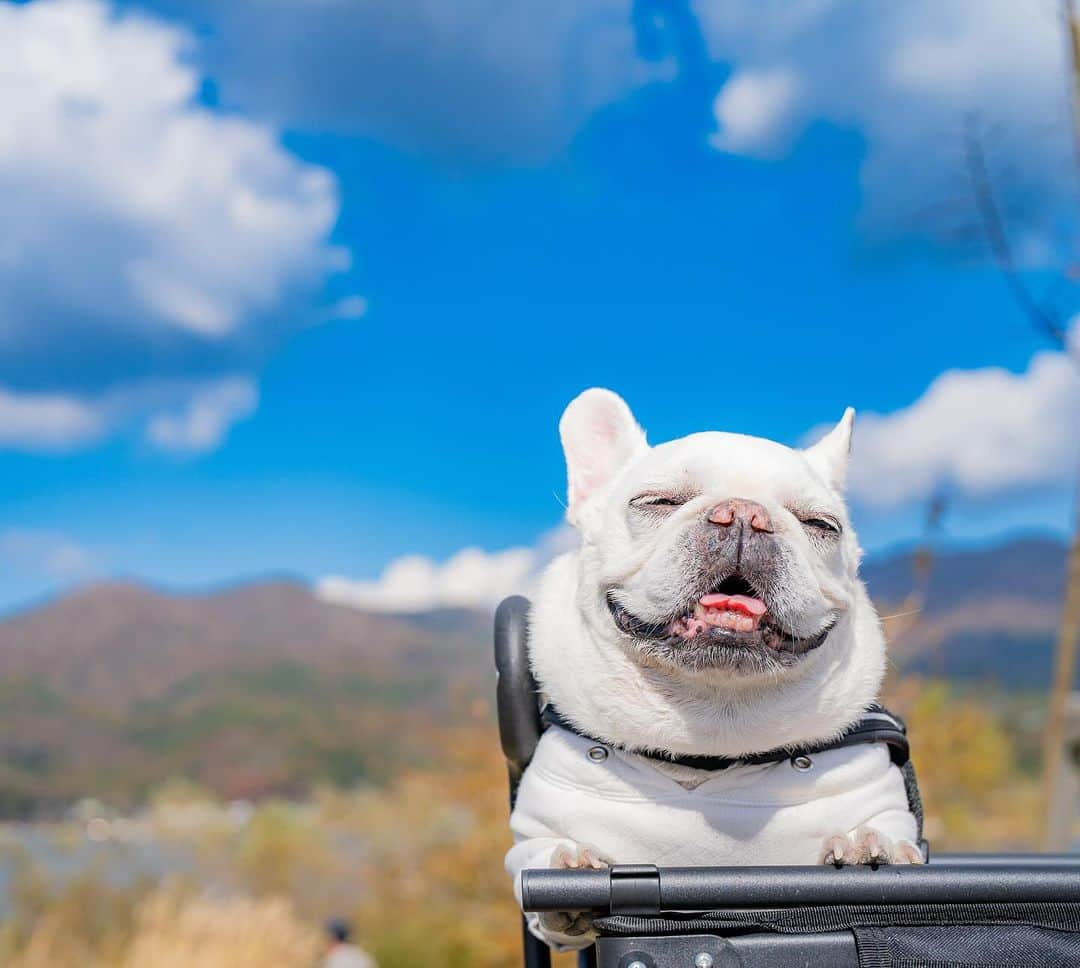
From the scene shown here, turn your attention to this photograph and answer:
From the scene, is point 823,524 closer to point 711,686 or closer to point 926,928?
point 711,686

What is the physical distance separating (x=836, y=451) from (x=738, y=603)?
461mm

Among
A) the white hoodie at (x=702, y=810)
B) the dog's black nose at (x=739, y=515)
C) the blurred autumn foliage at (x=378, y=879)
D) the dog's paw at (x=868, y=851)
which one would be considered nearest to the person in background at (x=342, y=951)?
the blurred autumn foliage at (x=378, y=879)

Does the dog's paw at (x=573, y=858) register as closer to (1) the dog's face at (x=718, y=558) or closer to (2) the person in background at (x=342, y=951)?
(1) the dog's face at (x=718, y=558)

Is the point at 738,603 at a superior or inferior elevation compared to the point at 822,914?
superior

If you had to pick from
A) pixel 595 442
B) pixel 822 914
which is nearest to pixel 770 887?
pixel 822 914

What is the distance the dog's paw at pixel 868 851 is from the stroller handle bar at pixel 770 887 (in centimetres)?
9

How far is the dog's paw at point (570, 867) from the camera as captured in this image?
1391 millimetres

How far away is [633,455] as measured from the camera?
1.75 m

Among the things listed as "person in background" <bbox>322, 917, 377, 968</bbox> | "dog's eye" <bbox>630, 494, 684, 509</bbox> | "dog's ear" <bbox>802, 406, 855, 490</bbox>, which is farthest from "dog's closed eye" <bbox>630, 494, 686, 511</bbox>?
"person in background" <bbox>322, 917, 377, 968</bbox>

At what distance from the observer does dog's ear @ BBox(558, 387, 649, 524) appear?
68.9 inches

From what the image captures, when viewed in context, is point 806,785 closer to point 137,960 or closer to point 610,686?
point 610,686

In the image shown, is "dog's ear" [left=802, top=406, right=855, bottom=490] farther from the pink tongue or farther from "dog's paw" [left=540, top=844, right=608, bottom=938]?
"dog's paw" [left=540, top=844, right=608, bottom=938]

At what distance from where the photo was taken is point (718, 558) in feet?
4.69

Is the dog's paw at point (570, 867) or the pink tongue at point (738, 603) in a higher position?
the pink tongue at point (738, 603)
